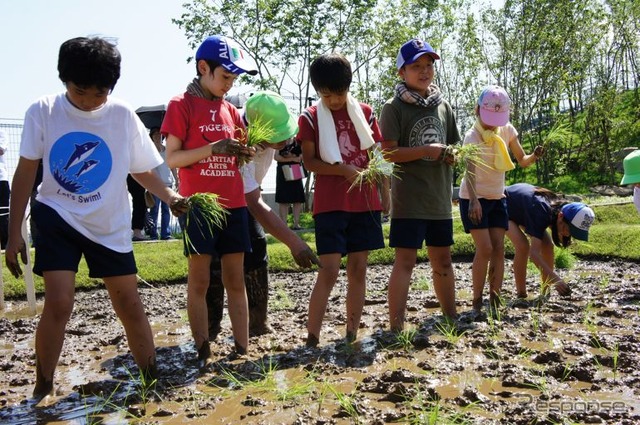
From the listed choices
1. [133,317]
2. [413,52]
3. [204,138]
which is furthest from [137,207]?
[133,317]

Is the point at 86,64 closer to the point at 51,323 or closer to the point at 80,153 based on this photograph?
the point at 80,153

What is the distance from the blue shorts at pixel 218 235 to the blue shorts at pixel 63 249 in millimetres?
566

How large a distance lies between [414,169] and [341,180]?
2.42 feet

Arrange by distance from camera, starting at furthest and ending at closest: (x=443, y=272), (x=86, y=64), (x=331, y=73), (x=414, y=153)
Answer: (x=443, y=272) → (x=414, y=153) → (x=331, y=73) → (x=86, y=64)

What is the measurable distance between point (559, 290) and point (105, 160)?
4.44 metres

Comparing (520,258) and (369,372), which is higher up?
(520,258)

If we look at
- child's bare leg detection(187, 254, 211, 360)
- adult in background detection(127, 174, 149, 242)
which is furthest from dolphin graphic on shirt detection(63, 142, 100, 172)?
adult in background detection(127, 174, 149, 242)

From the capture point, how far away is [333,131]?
495 centimetres

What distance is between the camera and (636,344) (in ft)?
15.1

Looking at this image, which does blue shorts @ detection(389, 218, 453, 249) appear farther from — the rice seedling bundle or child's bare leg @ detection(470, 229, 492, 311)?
child's bare leg @ detection(470, 229, 492, 311)

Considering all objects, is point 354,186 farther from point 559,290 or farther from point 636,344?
point 559,290

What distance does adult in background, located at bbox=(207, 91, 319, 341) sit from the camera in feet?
16.0

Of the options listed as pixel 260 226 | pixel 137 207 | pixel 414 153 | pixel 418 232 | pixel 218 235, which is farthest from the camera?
pixel 137 207

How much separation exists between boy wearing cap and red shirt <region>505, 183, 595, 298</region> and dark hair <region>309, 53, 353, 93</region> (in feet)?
9.43
